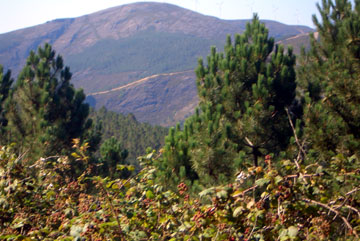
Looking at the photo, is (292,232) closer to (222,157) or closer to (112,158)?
(222,157)

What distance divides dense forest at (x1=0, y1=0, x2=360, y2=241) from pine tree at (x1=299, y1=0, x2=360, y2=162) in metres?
0.03

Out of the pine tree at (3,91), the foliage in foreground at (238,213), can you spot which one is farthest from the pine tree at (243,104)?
the pine tree at (3,91)

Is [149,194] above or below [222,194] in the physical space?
below

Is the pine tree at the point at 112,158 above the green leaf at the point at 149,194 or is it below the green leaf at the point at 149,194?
below

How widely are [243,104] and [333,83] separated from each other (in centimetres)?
210

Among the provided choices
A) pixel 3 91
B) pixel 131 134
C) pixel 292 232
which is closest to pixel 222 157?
pixel 292 232

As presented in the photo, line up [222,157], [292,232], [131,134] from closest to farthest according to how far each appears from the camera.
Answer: [292,232] < [222,157] < [131,134]

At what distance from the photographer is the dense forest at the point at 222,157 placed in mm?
2514

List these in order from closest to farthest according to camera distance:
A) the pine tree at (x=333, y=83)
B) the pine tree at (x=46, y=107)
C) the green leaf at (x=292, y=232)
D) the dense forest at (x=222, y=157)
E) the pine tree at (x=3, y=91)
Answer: the green leaf at (x=292, y=232) < the dense forest at (x=222, y=157) < the pine tree at (x=333, y=83) < the pine tree at (x=46, y=107) < the pine tree at (x=3, y=91)

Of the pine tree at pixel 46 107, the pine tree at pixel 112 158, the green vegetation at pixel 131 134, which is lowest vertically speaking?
the green vegetation at pixel 131 134

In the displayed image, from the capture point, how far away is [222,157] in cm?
776

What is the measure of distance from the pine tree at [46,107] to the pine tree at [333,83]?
7800 mm

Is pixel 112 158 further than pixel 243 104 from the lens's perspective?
Yes

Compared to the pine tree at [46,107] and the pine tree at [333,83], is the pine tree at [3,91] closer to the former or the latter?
the pine tree at [46,107]
